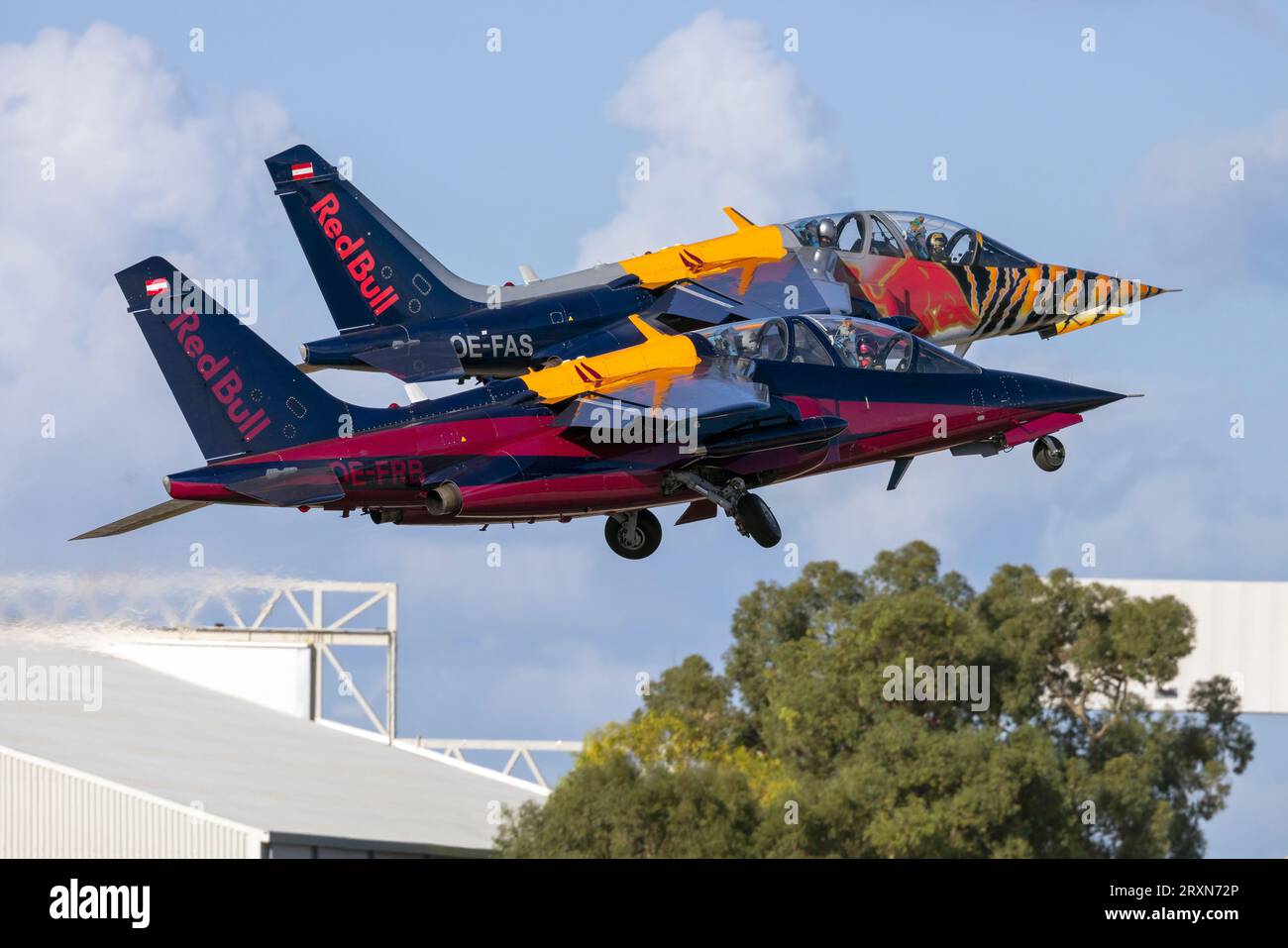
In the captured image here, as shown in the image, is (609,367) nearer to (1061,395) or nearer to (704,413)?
(704,413)

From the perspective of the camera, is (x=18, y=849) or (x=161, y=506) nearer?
(x=161, y=506)

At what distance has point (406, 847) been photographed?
214 ft

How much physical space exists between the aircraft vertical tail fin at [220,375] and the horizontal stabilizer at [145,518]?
692 millimetres

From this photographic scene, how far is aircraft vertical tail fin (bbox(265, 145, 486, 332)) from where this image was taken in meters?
38.4

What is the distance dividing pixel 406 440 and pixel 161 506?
3.16 m

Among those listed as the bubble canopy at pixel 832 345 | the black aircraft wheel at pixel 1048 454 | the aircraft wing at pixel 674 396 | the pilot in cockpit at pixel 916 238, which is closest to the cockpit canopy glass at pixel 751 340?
the bubble canopy at pixel 832 345

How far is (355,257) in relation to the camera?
39031 millimetres

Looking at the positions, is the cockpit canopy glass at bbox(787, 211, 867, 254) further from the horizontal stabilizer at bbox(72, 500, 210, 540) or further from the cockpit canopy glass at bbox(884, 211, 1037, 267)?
the horizontal stabilizer at bbox(72, 500, 210, 540)

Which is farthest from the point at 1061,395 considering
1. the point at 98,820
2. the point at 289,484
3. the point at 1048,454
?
the point at 98,820

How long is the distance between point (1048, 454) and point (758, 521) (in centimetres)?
575

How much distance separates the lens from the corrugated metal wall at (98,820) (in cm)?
5700

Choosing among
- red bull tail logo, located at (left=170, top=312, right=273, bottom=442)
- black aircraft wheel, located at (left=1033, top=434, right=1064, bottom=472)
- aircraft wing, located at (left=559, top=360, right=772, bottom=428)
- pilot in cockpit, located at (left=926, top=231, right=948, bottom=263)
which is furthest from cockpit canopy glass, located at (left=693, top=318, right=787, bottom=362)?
pilot in cockpit, located at (left=926, top=231, right=948, bottom=263)
